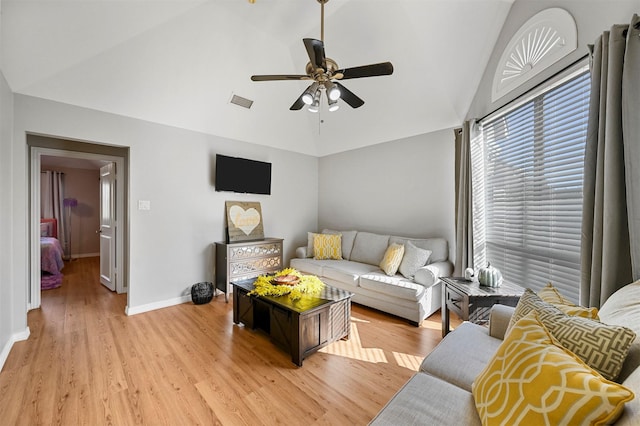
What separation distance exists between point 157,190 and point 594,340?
13.4 ft

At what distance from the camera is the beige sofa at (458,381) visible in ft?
2.88

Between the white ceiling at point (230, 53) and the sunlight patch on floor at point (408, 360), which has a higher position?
the white ceiling at point (230, 53)

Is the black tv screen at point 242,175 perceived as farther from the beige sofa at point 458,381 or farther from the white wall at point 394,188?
the beige sofa at point 458,381

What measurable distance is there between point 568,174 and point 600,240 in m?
0.68

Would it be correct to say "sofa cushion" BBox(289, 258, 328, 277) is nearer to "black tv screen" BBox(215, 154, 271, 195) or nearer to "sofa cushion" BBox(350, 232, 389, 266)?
"sofa cushion" BBox(350, 232, 389, 266)

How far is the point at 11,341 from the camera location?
246 centimetres

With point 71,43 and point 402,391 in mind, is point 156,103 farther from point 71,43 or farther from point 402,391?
point 402,391

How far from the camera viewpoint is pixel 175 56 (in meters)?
2.94

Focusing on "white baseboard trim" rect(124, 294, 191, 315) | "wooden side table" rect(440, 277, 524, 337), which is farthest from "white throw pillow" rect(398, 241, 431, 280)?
"white baseboard trim" rect(124, 294, 191, 315)

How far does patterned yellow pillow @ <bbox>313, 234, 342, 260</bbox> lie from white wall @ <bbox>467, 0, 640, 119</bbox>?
259 cm

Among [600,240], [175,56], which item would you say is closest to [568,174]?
[600,240]

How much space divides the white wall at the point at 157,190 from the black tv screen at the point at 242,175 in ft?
0.50

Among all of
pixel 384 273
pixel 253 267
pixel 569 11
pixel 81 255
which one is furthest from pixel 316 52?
pixel 81 255

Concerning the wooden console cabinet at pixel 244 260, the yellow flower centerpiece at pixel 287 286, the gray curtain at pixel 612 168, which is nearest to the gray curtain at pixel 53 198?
the wooden console cabinet at pixel 244 260
